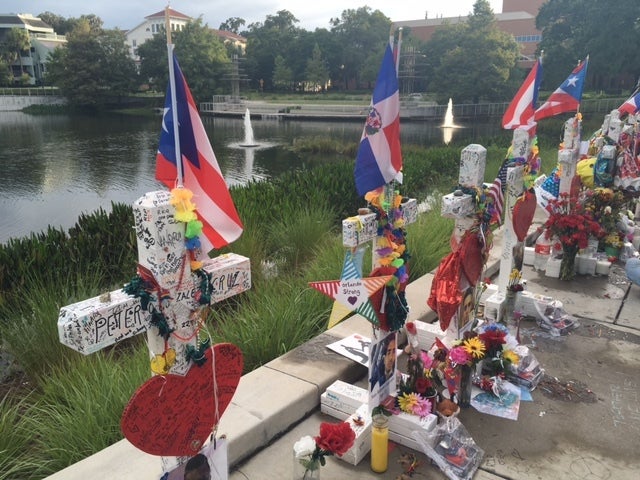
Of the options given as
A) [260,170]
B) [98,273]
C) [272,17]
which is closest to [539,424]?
[98,273]

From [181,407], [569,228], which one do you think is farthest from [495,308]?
[181,407]

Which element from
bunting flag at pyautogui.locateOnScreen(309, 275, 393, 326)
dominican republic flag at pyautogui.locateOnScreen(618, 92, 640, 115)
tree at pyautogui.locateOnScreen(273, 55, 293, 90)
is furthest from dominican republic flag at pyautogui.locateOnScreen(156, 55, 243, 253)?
tree at pyautogui.locateOnScreen(273, 55, 293, 90)

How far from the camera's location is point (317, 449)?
307cm

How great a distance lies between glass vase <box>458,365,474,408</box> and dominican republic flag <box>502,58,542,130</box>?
99.7 inches

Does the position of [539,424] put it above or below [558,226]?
below

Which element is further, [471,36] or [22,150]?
[471,36]

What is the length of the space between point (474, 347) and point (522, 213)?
1.80m

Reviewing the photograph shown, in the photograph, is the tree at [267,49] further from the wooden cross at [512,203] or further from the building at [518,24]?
the wooden cross at [512,203]

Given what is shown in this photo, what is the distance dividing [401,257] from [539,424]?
67.7 inches

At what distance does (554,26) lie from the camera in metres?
43.2

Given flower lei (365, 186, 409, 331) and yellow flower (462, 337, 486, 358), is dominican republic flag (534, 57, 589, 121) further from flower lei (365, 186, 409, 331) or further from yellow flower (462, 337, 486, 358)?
flower lei (365, 186, 409, 331)

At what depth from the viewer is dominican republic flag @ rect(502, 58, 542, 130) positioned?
17.0 ft

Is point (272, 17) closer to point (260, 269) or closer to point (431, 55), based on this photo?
point (431, 55)

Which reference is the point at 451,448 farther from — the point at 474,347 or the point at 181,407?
the point at 181,407
